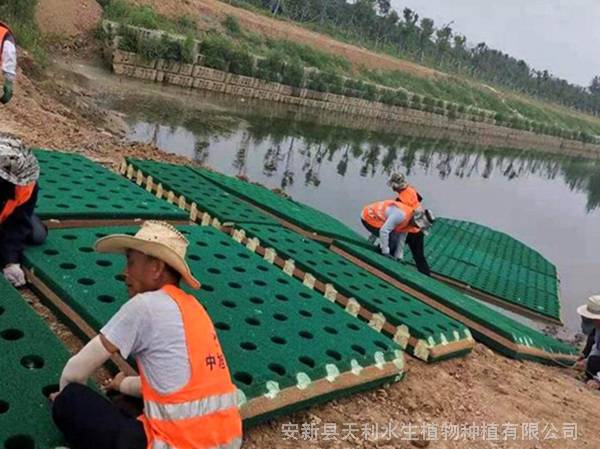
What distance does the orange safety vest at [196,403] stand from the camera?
2.16 metres

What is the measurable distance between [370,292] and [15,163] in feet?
10.6

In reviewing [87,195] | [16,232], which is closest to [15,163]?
[16,232]

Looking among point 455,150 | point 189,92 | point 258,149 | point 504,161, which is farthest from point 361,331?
point 504,161

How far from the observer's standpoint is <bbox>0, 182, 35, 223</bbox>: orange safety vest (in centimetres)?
350

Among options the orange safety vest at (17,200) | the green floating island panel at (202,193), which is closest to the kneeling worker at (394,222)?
the green floating island panel at (202,193)

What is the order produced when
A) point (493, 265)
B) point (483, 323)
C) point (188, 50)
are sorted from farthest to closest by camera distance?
point (188, 50), point (493, 265), point (483, 323)

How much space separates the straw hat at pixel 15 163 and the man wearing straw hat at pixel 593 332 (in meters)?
5.33

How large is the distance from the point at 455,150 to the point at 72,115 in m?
24.3

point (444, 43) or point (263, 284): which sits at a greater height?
point (444, 43)

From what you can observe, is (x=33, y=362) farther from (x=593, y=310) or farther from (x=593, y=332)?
(x=593, y=332)

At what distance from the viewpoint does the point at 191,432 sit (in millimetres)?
2154

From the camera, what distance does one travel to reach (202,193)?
7113 millimetres

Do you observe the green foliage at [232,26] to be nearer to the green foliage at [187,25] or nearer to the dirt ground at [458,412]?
the green foliage at [187,25]

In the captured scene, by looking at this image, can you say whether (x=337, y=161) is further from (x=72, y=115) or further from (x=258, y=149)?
(x=72, y=115)
